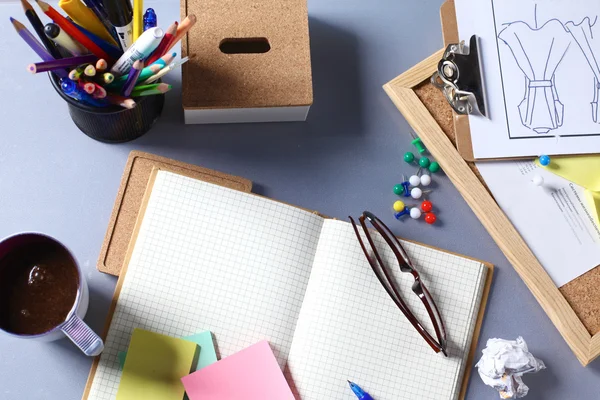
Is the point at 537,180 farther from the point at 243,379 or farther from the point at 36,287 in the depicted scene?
the point at 36,287

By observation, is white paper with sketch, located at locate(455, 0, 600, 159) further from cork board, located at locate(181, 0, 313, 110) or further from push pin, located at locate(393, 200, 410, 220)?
cork board, located at locate(181, 0, 313, 110)

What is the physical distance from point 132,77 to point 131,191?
0.18m

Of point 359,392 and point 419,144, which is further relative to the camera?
point 419,144

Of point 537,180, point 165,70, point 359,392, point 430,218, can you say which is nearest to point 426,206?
point 430,218

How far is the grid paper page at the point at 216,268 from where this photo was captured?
2.40 ft

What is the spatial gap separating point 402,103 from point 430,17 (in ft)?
0.51

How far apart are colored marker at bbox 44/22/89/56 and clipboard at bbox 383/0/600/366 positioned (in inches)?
14.9

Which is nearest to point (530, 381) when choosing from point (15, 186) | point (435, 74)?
point (435, 74)

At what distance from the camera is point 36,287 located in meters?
0.66

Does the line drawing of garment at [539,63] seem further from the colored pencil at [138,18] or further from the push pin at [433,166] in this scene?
the colored pencil at [138,18]

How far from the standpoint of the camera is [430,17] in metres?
0.87

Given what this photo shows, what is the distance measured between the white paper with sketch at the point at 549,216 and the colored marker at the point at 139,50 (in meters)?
0.42

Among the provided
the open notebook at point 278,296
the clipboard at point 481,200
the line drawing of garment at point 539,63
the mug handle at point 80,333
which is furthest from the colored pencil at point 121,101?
the line drawing of garment at point 539,63

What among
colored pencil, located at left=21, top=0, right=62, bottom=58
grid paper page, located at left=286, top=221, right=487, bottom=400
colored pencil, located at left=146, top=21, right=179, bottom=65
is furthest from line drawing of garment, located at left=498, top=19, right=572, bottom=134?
colored pencil, located at left=21, top=0, right=62, bottom=58
